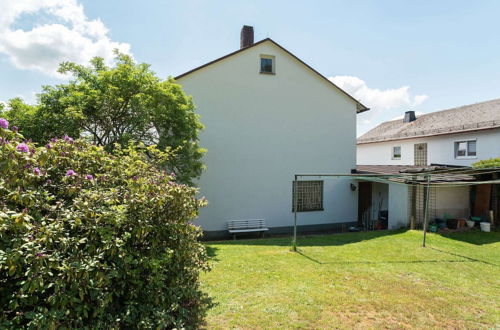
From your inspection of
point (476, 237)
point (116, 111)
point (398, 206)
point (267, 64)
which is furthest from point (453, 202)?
point (116, 111)

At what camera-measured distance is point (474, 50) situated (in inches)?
467

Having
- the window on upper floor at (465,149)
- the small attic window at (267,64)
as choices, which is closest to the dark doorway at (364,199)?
the window on upper floor at (465,149)

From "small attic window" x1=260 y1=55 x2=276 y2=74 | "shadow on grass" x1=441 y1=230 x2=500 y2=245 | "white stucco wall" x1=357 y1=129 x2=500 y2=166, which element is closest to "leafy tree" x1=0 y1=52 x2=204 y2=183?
"small attic window" x1=260 y1=55 x2=276 y2=74

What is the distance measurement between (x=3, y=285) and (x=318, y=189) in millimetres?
13963

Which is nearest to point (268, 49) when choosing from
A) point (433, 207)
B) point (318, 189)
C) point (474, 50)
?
point (318, 189)

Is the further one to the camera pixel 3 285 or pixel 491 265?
pixel 491 265

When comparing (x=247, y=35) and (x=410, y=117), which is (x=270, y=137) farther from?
(x=410, y=117)

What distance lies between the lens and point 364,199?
16.7m

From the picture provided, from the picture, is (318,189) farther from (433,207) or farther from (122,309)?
(122,309)

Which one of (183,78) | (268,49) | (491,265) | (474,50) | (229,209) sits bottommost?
(491,265)

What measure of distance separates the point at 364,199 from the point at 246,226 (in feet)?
25.8

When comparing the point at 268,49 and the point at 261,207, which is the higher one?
the point at 268,49

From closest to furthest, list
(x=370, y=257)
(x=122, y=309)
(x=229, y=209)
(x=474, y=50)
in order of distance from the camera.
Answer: (x=122, y=309)
(x=370, y=257)
(x=474, y=50)
(x=229, y=209)

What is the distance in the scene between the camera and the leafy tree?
8500 mm
